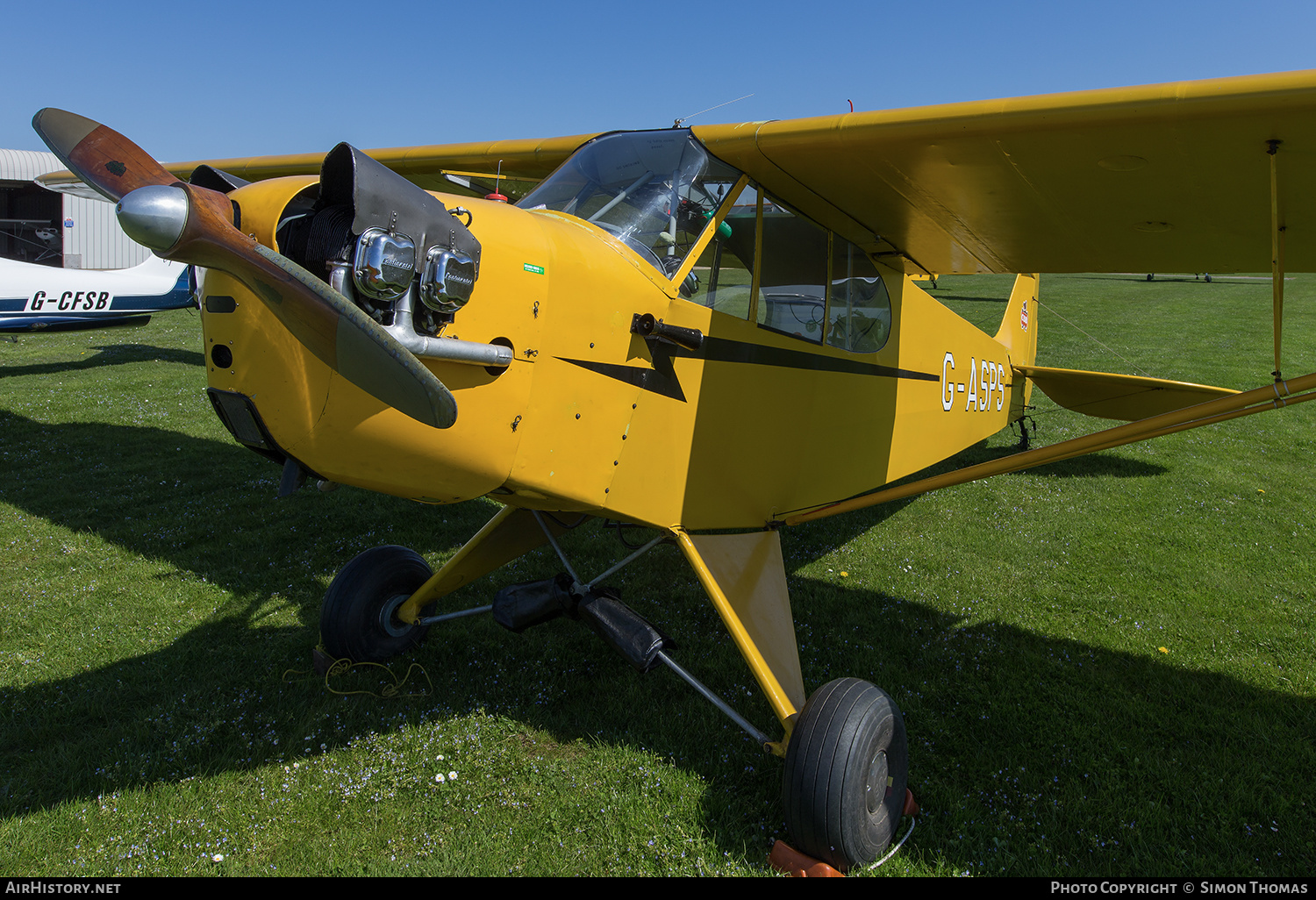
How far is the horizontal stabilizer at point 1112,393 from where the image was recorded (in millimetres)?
6320

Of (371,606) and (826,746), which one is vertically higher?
(371,606)

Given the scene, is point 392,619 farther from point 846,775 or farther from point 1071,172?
point 1071,172

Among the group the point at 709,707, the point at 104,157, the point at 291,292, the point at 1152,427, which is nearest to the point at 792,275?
the point at 1152,427

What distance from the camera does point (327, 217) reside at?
2.05m

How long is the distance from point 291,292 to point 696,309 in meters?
1.63

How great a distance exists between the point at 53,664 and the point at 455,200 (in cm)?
343

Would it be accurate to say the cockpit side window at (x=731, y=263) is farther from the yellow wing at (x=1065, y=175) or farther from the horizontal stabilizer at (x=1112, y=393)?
the horizontal stabilizer at (x=1112, y=393)

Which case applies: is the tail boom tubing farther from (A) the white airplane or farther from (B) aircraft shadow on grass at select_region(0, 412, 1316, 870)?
(A) the white airplane

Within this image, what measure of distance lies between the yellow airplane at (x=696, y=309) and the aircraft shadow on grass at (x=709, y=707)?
1.23 ft

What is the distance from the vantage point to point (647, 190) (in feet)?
10.2

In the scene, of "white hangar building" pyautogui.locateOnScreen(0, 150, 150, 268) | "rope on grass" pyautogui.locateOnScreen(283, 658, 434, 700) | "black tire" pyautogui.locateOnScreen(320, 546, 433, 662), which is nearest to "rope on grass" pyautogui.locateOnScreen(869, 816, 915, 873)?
"rope on grass" pyautogui.locateOnScreen(283, 658, 434, 700)

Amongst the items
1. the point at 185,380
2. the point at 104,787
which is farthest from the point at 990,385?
the point at 185,380

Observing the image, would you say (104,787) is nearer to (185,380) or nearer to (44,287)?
(185,380)

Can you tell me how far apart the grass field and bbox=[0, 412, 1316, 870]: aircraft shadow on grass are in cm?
2
